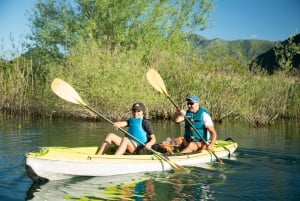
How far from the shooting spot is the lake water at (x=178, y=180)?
19.4 ft

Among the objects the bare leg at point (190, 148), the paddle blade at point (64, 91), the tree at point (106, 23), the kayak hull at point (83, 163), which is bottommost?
the kayak hull at point (83, 163)

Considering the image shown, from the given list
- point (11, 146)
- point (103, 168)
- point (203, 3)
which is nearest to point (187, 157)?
point (103, 168)

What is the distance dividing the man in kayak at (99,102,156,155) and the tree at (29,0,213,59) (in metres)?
12.6

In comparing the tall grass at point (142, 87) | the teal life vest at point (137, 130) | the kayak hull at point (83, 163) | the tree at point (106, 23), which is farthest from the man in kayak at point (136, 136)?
the tree at point (106, 23)

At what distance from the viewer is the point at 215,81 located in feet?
48.9

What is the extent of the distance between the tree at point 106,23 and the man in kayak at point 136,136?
1258cm

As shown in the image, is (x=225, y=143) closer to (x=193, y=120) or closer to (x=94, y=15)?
(x=193, y=120)

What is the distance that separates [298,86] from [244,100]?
2240 mm

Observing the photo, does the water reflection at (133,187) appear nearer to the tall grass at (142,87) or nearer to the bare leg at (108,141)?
the bare leg at (108,141)

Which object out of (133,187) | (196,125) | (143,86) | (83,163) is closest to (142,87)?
(143,86)

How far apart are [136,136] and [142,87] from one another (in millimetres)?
6727

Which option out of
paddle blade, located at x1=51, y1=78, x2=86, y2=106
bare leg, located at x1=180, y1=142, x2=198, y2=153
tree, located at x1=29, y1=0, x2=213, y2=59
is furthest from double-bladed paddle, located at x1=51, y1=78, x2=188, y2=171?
tree, located at x1=29, y1=0, x2=213, y2=59

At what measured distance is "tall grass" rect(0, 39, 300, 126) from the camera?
14.0m

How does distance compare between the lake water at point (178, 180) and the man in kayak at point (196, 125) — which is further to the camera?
the man in kayak at point (196, 125)
